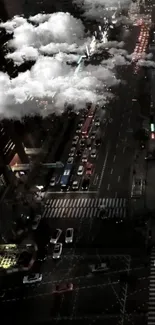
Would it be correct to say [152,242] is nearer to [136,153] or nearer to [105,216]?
[105,216]

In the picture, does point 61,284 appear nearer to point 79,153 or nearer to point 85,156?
point 85,156

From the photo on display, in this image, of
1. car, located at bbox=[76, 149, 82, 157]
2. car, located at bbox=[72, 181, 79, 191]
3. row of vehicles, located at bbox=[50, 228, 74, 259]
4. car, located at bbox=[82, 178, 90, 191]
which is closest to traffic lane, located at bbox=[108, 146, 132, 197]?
car, located at bbox=[82, 178, 90, 191]

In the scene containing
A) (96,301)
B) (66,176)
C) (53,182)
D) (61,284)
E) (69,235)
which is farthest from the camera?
(66,176)

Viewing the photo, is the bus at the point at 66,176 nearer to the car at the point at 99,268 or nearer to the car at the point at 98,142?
the car at the point at 98,142

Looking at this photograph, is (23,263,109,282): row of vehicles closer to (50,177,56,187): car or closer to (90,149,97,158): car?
(50,177,56,187): car

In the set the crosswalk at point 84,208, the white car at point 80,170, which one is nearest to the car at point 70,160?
the white car at point 80,170

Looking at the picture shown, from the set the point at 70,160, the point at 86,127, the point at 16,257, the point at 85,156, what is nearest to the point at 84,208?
the point at 16,257
